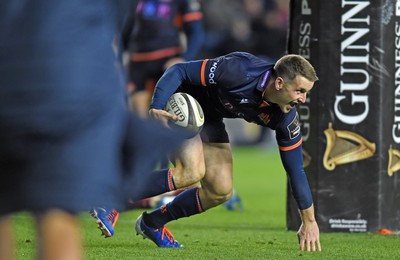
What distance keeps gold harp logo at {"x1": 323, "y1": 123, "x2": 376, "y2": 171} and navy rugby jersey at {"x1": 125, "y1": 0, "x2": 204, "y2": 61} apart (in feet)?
15.2

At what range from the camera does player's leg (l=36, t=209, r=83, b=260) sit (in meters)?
3.19

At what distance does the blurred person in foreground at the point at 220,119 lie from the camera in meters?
7.17

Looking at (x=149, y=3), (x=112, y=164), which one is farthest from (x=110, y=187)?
(x=149, y=3)

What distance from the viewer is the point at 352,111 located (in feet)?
28.6

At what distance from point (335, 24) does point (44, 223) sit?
576cm

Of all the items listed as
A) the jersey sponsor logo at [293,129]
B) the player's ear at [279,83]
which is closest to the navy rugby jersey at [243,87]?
the jersey sponsor logo at [293,129]

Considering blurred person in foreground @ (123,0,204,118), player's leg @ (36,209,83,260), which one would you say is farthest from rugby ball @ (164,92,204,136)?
blurred person in foreground @ (123,0,204,118)

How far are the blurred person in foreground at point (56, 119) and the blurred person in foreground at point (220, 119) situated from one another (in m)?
3.66

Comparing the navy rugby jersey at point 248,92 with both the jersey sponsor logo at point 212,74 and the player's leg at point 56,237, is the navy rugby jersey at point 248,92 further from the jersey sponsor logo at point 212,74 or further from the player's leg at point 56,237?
the player's leg at point 56,237

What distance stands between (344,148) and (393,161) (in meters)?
0.43

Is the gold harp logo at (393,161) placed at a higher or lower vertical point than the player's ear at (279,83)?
lower

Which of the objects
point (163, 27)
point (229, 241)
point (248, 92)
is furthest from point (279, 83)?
point (163, 27)

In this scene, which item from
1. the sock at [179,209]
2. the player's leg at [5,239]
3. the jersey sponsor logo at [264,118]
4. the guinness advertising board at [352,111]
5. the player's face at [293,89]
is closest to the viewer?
the player's leg at [5,239]

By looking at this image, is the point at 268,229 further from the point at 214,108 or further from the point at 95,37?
the point at 95,37
